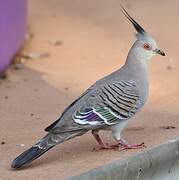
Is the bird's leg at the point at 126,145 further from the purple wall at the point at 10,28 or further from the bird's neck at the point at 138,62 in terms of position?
the purple wall at the point at 10,28

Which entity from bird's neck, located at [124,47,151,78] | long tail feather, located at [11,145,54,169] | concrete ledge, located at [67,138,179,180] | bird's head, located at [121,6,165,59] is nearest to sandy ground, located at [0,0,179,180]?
long tail feather, located at [11,145,54,169]

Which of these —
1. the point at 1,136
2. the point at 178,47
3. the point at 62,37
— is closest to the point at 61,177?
the point at 1,136

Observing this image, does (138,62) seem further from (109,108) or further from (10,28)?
(10,28)

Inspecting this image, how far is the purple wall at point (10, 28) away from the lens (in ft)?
28.4

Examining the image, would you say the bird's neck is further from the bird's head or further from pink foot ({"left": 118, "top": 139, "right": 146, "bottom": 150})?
pink foot ({"left": 118, "top": 139, "right": 146, "bottom": 150})

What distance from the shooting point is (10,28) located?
899 cm

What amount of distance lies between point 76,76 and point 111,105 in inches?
121

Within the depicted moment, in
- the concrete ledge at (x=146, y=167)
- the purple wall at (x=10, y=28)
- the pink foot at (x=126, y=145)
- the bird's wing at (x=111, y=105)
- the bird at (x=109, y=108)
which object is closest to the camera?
the concrete ledge at (x=146, y=167)

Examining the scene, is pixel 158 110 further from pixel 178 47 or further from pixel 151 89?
pixel 178 47

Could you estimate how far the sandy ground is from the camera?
5.63 m

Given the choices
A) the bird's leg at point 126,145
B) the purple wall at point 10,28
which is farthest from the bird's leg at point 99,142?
the purple wall at point 10,28

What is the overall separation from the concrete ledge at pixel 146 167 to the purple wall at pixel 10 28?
3974 mm

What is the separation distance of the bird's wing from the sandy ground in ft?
1.01

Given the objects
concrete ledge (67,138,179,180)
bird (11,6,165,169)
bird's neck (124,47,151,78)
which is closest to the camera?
concrete ledge (67,138,179,180)
